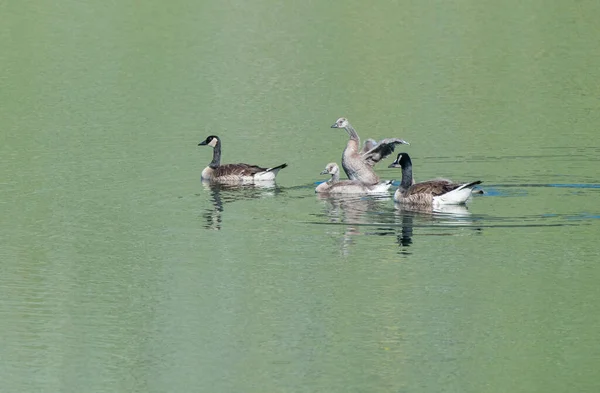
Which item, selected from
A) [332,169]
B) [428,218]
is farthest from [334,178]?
[428,218]

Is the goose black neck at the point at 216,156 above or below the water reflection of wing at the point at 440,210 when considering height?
above

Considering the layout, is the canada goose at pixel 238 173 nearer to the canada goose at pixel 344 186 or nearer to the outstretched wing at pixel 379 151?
the canada goose at pixel 344 186

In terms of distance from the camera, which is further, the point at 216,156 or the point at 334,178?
the point at 216,156

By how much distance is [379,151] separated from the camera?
88.8 ft

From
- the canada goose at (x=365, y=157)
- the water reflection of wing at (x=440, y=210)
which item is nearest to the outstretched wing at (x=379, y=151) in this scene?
the canada goose at (x=365, y=157)

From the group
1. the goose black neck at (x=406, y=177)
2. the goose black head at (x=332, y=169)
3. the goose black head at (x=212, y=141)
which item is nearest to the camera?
the goose black neck at (x=406, y=177)

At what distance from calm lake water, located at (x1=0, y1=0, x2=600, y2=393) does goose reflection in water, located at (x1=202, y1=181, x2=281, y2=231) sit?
5.1 inches

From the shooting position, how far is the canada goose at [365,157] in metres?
26.5

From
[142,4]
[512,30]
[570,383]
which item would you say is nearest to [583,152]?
[570,383]

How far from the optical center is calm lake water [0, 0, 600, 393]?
1489 cm

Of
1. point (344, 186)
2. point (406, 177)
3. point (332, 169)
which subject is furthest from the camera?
point (332, 169)

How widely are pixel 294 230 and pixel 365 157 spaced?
583cm

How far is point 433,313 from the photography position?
16531 mm

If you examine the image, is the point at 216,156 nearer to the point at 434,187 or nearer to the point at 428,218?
the point at 434,187
